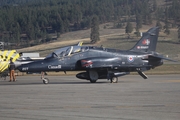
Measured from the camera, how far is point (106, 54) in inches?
962

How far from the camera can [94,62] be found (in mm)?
23641

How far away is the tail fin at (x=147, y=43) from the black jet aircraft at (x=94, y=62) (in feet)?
1.66

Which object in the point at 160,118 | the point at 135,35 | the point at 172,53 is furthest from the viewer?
the point at 135,35

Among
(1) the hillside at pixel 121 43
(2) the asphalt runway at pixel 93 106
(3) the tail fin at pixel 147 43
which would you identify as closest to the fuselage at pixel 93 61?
(3) the tail fin at pixel 147 43

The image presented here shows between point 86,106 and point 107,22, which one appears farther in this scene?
point 107,22

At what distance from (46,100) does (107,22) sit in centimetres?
11891

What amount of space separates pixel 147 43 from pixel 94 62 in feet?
13.5

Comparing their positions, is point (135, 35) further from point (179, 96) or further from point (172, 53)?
point (179, 96)

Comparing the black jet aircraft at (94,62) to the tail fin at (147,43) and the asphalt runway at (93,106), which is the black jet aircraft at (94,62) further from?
the asphalt runway at (93,106)

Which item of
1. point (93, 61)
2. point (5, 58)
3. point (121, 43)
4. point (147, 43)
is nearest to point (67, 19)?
point (121, 43)

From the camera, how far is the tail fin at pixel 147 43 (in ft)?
84.4

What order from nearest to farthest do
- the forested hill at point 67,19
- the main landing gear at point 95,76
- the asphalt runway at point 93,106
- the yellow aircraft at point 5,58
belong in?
the asphalt runway at point 93,106 → the main landing gear at point 95,76 → the yellow aircraft at point 5,58 → the forested hill at point 67,19

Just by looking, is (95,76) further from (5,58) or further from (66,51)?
(5,58)

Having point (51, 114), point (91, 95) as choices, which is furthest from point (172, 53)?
point (51, 114)
